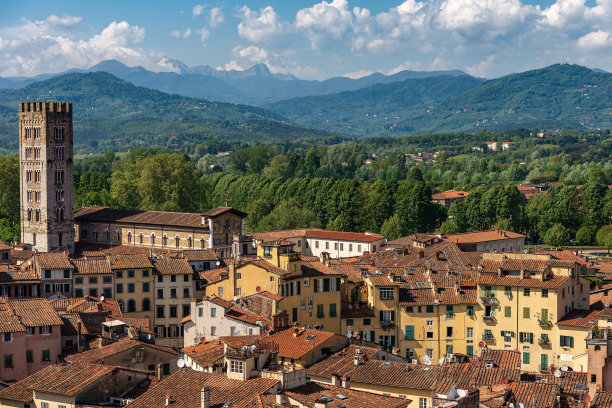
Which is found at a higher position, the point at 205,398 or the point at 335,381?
the point at 205,398

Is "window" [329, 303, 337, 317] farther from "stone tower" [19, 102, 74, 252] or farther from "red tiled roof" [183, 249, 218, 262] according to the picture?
"stone tower" [19, 102, 74, 252]

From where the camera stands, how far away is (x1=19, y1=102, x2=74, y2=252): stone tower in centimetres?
9106

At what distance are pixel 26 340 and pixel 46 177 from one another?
4753cm

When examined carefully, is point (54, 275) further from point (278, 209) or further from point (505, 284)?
point (278, 209)

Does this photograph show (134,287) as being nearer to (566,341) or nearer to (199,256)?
(199,256)

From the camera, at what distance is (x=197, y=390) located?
36.2 metres

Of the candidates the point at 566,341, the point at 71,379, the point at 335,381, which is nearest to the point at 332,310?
the point at 566,341

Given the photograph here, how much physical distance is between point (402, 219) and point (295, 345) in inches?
2822

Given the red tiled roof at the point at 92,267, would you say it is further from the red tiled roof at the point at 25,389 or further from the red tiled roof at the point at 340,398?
the red tiled roof at the point at 340,398

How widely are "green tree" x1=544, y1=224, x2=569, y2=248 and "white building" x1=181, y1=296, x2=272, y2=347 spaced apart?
7203cm

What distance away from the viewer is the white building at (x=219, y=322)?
163 ft

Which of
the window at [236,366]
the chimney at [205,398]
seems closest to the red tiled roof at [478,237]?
the window at [236,366]

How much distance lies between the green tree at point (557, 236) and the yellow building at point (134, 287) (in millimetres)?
64462

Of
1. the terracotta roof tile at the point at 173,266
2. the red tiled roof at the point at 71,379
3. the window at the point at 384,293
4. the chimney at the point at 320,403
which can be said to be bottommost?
the chimney at the point at 320,403
